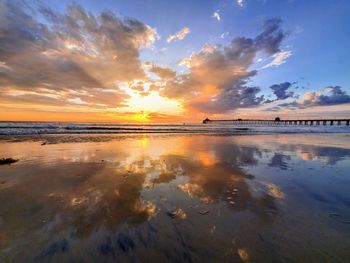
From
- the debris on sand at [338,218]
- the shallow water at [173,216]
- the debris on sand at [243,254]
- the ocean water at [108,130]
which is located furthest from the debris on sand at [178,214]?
the ocean water at [108,130]

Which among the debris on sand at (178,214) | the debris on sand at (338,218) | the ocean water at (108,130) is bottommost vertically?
the debris on sand at (178,214)

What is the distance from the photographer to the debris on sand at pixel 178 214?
3174mm

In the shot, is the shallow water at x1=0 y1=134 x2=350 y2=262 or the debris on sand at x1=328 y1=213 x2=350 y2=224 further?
the debris on sand at x1=328 y1=213 x2=350 y2=224

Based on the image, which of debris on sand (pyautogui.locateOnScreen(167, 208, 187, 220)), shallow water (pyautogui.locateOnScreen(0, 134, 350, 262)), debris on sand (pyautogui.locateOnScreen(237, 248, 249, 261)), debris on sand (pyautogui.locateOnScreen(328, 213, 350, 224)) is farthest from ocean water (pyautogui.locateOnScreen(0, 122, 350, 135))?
debris on sand (pyautogui.locateOnScreen(237, 248, 249, 261))

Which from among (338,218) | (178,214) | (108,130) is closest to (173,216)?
(178,214)

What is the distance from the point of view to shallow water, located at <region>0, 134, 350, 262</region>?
229 cm

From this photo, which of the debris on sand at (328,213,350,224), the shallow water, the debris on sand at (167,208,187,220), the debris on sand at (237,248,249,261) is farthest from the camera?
the debris on sand at (167,208,187,220)

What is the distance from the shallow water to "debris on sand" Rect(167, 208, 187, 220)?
19 mm

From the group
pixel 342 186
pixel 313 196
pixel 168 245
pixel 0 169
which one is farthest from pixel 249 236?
pixel 0 169

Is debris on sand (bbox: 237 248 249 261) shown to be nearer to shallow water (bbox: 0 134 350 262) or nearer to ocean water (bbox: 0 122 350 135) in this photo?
shallow water (bbox: 0 134 350 262)

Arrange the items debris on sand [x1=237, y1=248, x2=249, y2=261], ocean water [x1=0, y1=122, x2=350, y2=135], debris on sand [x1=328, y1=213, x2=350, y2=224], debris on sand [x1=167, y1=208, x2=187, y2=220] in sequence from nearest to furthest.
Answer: debris on sand [x1=237, y1=248, x2=249, y2=261]
debris on sand [x1=328, y1=213, x2=350, y2=224]
debris on sand [x1=167, y1=208, x2=187, y2=220]
ocean water [x1=0, y1=122, x2=350, y2=135]

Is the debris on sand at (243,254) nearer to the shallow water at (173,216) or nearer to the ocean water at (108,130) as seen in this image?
the shallow water at (173,216)

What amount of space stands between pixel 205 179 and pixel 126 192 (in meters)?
2.38

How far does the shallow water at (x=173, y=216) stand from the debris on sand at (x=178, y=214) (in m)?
0.02
